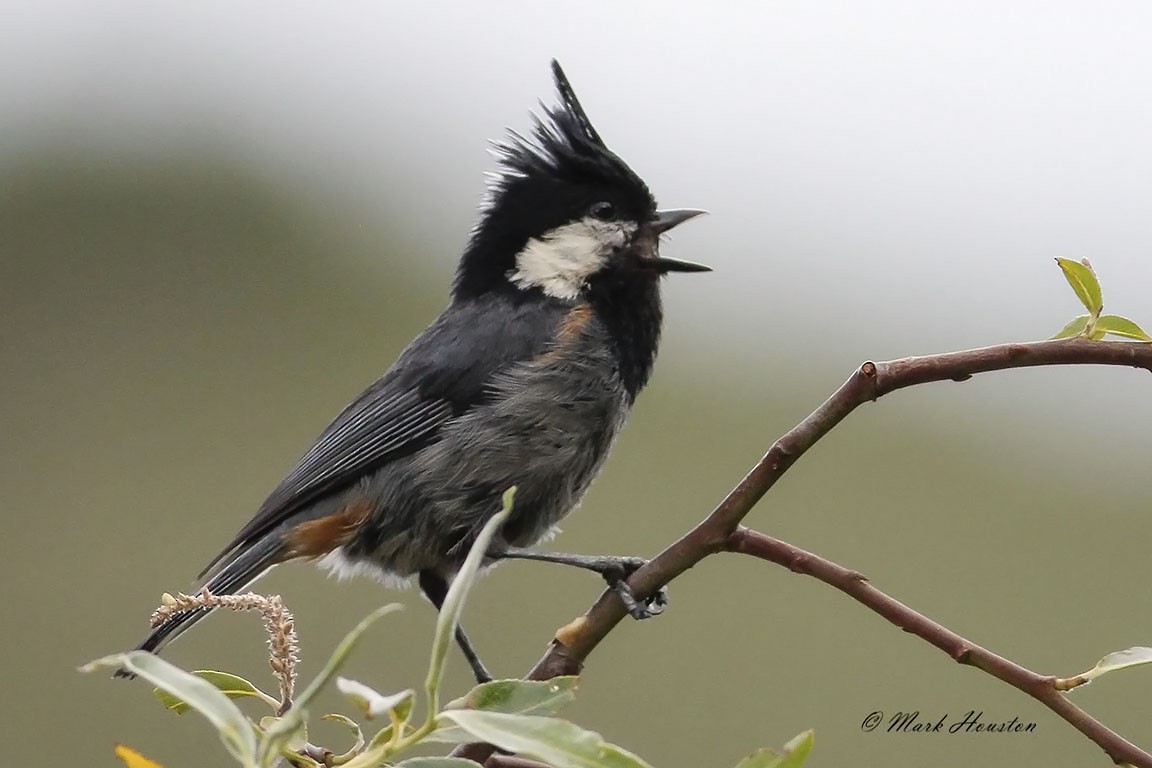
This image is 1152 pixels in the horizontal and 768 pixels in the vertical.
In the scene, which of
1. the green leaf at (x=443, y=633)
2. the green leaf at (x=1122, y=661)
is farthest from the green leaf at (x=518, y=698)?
the green leaf at (x=1122, y=661)

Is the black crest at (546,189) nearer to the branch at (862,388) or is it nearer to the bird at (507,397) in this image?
the bird at (507,397)

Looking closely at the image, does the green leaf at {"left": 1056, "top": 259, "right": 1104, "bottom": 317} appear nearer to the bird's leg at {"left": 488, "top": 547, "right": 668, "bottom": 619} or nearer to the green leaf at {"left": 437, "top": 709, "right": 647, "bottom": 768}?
the bird's leg at {"left": 488, "top": 547, "right": 668, "bottom": 619}

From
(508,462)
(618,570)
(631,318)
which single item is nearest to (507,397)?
(508,462)

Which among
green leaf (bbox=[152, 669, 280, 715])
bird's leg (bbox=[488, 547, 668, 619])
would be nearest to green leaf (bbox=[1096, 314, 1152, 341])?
bird's leg (bbox=[488, 547, 668, 619])

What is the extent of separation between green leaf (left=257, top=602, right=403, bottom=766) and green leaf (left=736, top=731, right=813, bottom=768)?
34 centimetres

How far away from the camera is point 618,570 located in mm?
2408

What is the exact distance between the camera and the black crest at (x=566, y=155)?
12.2 ft

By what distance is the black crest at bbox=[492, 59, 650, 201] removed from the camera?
371 cm

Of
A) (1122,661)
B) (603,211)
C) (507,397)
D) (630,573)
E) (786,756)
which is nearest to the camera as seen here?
(786,756)

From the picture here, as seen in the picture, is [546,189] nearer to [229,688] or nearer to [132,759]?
[229,688]

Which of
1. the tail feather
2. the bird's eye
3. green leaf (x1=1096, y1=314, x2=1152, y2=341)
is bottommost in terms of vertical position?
the tail feather

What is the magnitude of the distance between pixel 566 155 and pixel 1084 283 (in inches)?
89.8

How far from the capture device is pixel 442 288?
10328 mm

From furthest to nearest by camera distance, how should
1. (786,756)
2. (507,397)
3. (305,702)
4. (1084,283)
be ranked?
(507,397) → (1084,283) → (786,756) → (305,702)
